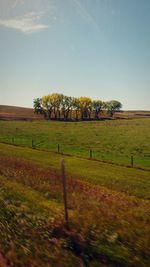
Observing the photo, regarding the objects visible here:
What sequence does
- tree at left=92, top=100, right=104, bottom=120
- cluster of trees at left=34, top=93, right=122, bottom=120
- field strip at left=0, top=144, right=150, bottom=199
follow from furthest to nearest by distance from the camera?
tree at left=92, top=100, right=104, bottom=120, cluster of trees at left=34, top=93, right=122, bottom=120, field strip at left=0, top=144, right=150, bottom=199

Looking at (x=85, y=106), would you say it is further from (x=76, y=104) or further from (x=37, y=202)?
(x=37, y=202)

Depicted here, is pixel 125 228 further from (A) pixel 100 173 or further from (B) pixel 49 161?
(B) pixel 49 161

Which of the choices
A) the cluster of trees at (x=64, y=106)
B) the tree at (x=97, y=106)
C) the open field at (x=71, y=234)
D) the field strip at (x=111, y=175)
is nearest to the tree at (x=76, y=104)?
the cluster of trees at (x=64, y=106)

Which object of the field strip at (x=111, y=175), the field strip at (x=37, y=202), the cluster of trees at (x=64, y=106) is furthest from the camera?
the cluster of trees at (x=64, y=106)

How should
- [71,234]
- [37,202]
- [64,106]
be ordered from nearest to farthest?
[71,234], [37,202], [64,106]

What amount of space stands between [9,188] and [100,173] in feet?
42.5

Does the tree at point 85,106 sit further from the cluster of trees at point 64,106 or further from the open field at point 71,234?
the open field at point 71,234

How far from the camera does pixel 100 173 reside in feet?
87.0

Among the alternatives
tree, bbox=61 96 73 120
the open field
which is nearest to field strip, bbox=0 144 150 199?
the open field

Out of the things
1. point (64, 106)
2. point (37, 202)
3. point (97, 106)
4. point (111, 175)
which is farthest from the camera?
point (97, 106)

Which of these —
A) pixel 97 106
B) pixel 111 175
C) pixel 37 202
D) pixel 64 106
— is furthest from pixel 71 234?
pixel 97 106

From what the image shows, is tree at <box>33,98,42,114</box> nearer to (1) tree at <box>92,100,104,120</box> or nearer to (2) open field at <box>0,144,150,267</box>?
(1) tree at <box>92,100,104,120</box>

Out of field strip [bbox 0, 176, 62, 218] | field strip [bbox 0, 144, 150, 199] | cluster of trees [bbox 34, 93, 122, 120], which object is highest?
cluster of trees [bbox 34, 93, 122, 120]

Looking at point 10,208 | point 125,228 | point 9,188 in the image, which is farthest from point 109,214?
point 9,188
